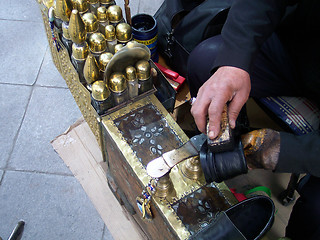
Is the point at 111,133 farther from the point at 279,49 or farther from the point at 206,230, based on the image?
the point at 279,49

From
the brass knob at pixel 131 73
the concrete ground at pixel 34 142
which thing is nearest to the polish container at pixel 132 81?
the brass knob at pixel 131 73

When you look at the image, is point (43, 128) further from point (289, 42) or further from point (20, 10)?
point (289, 42)

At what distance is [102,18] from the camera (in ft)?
3.61

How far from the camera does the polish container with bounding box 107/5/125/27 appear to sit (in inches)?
42.8

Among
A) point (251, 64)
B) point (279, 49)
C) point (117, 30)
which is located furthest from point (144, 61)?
point (279, 49)

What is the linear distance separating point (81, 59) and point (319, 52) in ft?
2.42

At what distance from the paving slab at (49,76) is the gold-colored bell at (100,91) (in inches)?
29.6

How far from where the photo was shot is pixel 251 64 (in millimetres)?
866

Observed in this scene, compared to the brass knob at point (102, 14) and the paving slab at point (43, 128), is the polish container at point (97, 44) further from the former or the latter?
the paving slab at point (43, 128)

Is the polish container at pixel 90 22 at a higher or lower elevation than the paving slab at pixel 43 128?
higher

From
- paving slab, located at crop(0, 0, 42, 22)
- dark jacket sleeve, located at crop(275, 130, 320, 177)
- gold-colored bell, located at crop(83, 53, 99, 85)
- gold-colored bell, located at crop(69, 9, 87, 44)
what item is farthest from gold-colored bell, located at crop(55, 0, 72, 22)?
paving slab, located at crop(0, 0, 42, 22)

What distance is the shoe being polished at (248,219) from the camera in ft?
2.36

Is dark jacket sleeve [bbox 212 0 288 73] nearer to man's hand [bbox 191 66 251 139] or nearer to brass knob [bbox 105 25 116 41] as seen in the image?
man's hand [bbox 191 66 251 139]

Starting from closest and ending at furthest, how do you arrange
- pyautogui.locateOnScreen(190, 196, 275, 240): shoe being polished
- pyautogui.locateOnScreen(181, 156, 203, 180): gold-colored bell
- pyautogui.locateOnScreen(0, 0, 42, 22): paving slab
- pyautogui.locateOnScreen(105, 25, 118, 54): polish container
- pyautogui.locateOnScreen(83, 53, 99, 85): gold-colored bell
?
pyautogui.locateOnScreen(190, 196, 275, 240): shoe being polished, pyautogui.locateOnScreen(181, 156, 203, 180): gold-colored bell, pyautogui.locateOnScreen(83, 53, 99, 85): gold-colored bell, pyautogui.locateOnScreen(105, 25, 118, 54): polish container, pyautogui.locateOnScreen(0, 0, 42, 22): paving slab
